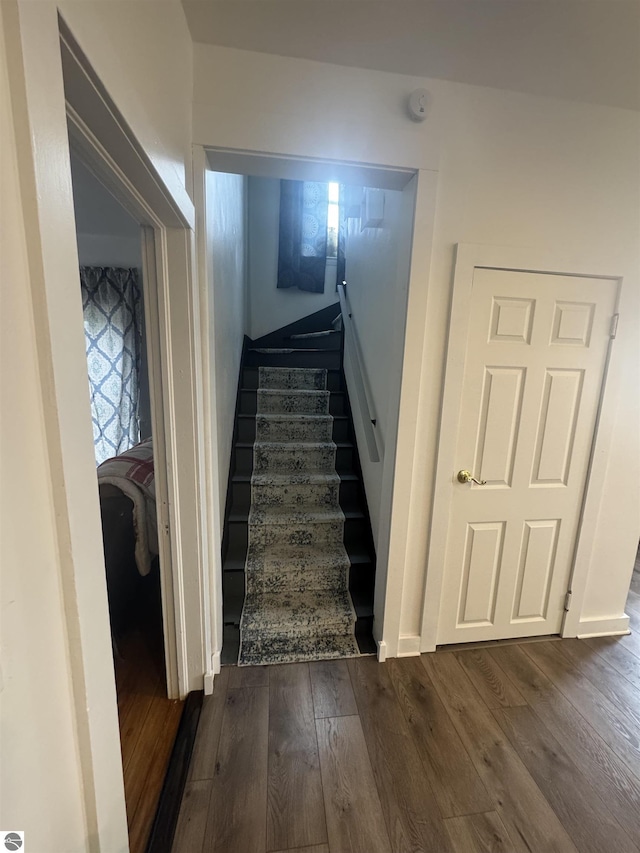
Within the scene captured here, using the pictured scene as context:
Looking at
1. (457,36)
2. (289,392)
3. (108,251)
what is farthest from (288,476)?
(108,251)

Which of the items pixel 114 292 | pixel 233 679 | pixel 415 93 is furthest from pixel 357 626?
pixel 114 292

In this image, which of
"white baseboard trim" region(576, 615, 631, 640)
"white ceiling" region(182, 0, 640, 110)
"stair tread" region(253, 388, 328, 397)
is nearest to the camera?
"white ceiling" region(182, 0, 640, 110)

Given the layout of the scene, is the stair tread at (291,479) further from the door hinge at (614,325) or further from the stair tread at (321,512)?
the door hinge at (614,325)

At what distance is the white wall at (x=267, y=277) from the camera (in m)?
4.08

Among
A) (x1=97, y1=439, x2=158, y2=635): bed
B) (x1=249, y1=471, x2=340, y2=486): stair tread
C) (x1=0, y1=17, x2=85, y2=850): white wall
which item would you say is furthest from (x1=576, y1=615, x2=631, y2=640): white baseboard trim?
(x1=0, y1=17, x2=85, y2=850): white wall

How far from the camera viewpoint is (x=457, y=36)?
4.29ft

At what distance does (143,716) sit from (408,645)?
50.0 inches

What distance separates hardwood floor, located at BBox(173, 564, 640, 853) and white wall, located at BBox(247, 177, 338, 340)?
3383mm

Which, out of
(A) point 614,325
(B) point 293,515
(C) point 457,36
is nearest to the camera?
(C) point 457,36

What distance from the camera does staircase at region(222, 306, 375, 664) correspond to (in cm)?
203

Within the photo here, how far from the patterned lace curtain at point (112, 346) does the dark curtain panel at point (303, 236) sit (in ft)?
5.53

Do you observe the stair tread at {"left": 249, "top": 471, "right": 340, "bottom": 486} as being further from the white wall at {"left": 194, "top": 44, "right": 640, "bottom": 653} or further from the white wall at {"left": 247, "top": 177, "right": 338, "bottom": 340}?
the white wall at {"left": 247, "top": 177, "right": 338, "bottom": 340}

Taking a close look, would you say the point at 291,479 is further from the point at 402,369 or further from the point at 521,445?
the point at 521,445

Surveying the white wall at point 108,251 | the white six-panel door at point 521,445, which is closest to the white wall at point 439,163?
the white six-panel door at point 521,445
